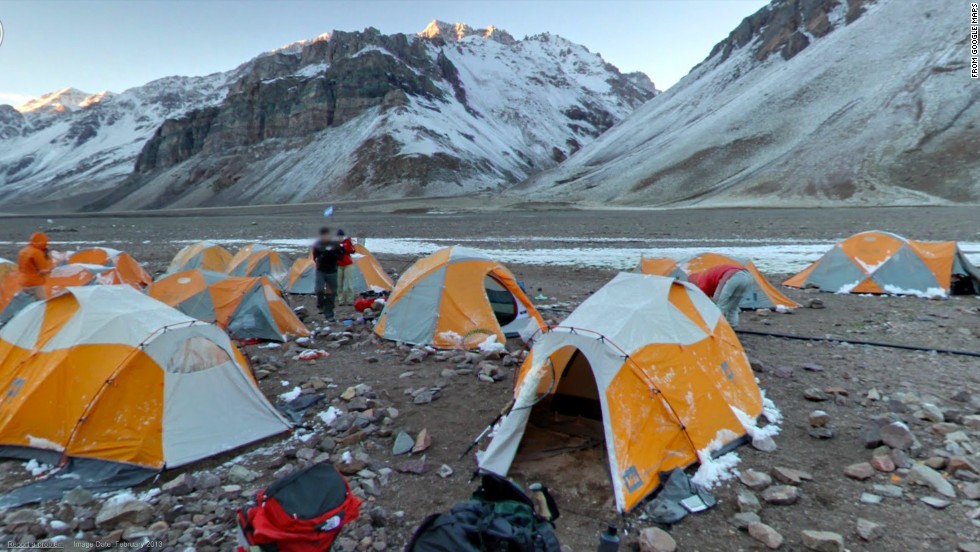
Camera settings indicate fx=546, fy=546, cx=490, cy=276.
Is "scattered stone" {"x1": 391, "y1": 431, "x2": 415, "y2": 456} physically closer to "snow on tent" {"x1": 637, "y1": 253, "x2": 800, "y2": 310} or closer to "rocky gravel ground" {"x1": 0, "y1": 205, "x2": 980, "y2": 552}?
"rocky gravel ground" {"x1": 0, "y1": 205, "x2": 980, "y2": 552}

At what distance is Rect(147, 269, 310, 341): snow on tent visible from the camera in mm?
10695

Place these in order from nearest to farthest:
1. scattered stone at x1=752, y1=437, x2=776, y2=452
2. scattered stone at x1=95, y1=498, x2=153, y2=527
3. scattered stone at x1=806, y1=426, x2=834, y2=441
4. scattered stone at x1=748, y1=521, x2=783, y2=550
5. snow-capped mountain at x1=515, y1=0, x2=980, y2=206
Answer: scattered stone at x1=748, y1=521, x2=783, y2=550, scattered stone at x1=95, y1=498, x2=153, y2=527, scattered stone at x1=752, y1=437, x2=776, y2=452, scattered stone at x1=806, y1=426, x2=834, y2=441, snow-capped mountain at x1=515, y1=0, x2=980, y2=206

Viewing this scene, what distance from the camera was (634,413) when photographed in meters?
5.52

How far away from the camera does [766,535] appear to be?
447 centimetres

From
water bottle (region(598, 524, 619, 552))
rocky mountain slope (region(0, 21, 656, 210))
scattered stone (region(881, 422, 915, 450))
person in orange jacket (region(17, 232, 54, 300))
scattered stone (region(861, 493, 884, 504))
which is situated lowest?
scattered stone (region(861, 493, 884, 504))

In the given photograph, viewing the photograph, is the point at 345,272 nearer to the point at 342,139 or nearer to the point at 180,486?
the point at 180,486

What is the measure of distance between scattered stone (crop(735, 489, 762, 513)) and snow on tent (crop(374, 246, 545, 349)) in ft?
17.6

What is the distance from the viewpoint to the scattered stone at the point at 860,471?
208 inches

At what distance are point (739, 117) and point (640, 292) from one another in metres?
88.7

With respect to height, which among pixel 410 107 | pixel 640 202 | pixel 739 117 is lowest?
pixel 640 202

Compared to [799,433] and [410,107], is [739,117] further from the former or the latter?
[799,433]

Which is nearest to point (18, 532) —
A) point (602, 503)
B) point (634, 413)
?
point (602, 503)

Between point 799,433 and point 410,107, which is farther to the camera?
point 410,107

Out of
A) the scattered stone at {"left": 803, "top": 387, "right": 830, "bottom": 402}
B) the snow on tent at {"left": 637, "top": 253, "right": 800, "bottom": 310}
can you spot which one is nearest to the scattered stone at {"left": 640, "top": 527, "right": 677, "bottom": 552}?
the scattered stone at {"left": 803, "top": 387, "right": 830, "bottom": 402}
